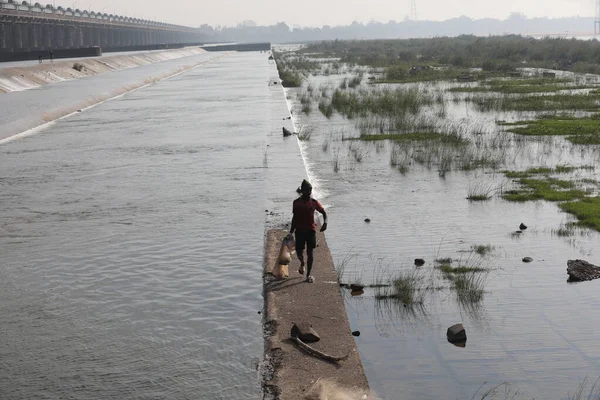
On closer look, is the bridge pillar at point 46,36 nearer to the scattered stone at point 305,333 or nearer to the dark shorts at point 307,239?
the dark shorts at point 307,239

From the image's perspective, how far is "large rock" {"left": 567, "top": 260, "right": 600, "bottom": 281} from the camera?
1232 cm

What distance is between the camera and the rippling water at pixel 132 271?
31.5 feet

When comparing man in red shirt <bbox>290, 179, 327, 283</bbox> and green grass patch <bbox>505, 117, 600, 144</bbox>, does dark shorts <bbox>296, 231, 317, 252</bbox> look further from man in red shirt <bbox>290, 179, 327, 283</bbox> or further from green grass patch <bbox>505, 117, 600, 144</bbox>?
green grass patch <bbox>505, 117, 600, 144</bbox>

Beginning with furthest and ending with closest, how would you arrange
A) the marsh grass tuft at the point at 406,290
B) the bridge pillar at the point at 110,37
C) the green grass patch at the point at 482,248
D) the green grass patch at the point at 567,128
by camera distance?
1. the bridge pillar at the point at 110,37
2. the green grass patch at the point at 567,128
3. the green grass patch at the point at 482,248
4. the marsh grass tuft at the point at 406,290

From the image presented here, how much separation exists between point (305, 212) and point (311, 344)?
7.67 ft

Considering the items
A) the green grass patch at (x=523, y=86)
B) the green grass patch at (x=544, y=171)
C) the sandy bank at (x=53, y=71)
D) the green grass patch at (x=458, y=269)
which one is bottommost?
the green grass patch at (x=458, y=269)

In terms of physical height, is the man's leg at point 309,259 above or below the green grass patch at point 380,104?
below

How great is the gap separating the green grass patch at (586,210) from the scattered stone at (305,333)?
306 inches

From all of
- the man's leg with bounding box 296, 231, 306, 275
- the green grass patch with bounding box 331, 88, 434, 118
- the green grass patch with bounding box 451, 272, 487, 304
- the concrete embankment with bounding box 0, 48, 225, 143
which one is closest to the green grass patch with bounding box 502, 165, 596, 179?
the green grass patch with bounding box 451, 272, 487, 304

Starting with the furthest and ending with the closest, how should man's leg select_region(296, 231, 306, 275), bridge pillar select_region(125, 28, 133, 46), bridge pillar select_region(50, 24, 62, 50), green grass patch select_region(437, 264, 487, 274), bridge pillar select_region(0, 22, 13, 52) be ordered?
bridge pillar select_region(125, 28, 133, 46) → bridge pillar select_region(50, 24, 62, 50) → bridge pillar select_region(0, 22, 13, 52) → green grass patch select_region(437, 264, 487, 274) → man's leg select_region(296, 231, 306, 275)

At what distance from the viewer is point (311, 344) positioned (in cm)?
967

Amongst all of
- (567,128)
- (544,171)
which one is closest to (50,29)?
(567,128)

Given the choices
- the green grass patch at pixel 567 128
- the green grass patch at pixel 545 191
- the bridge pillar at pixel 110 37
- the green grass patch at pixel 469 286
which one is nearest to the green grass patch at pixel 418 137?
the green grass patch at pixel 567 128

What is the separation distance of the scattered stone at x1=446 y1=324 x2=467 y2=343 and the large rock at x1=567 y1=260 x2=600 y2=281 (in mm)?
3092
